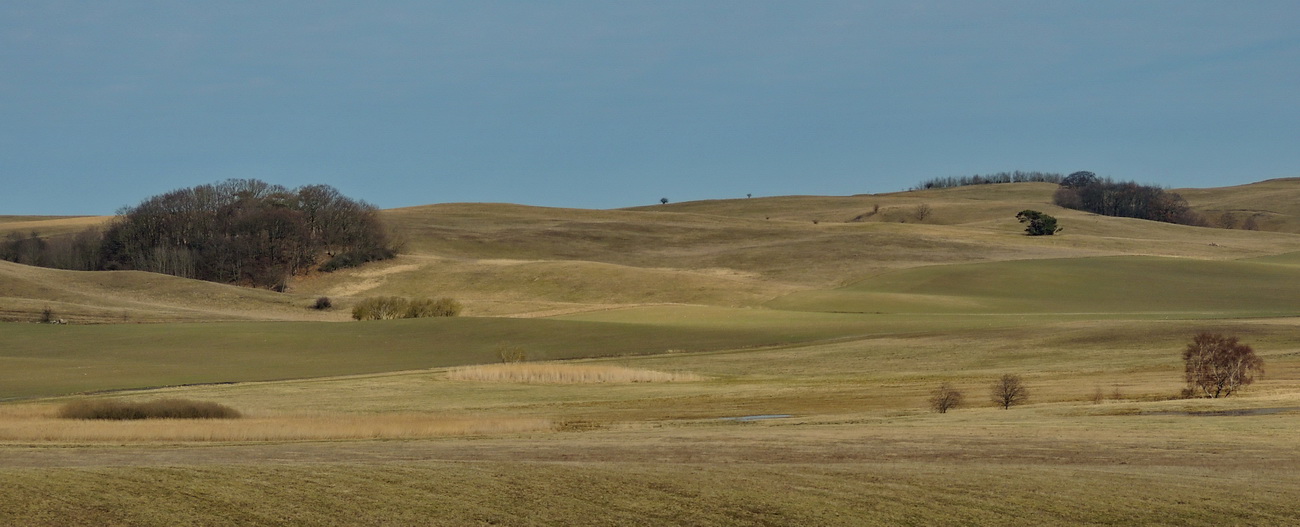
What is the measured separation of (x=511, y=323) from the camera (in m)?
73.9

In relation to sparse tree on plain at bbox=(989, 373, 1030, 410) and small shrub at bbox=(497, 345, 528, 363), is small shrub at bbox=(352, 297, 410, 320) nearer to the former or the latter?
small shrub at bbox=(497, 345, 528, 363)

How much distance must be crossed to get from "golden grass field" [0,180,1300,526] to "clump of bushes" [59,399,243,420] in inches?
38.6

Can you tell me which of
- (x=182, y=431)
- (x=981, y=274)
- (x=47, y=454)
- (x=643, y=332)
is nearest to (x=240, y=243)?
(x=643, y=332)

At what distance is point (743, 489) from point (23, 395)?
40.3m

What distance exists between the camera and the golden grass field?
17.1 m

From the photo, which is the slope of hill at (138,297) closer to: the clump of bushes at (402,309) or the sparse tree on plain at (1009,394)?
the clump of bushes at (402,309)

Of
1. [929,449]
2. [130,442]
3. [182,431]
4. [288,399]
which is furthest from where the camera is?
[288,399]

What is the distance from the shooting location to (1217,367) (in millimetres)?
39938

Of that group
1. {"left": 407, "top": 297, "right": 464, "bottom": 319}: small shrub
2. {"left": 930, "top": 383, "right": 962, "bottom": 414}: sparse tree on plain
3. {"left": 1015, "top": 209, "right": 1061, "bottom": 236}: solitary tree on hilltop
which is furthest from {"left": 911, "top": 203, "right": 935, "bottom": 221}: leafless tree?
{"left": 930, "top": 383, "right": 962, "bottom": 414}: sparse tree on plain

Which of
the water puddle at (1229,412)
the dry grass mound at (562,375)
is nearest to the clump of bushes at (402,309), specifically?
the dry grass mound at (562,375)

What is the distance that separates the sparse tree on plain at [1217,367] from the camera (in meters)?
39.8

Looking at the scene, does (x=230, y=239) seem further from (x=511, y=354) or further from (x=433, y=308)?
(x=511, y=354)

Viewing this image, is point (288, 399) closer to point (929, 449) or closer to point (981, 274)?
point (929, 449)

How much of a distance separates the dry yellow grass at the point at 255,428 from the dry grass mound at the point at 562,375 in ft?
57.5
